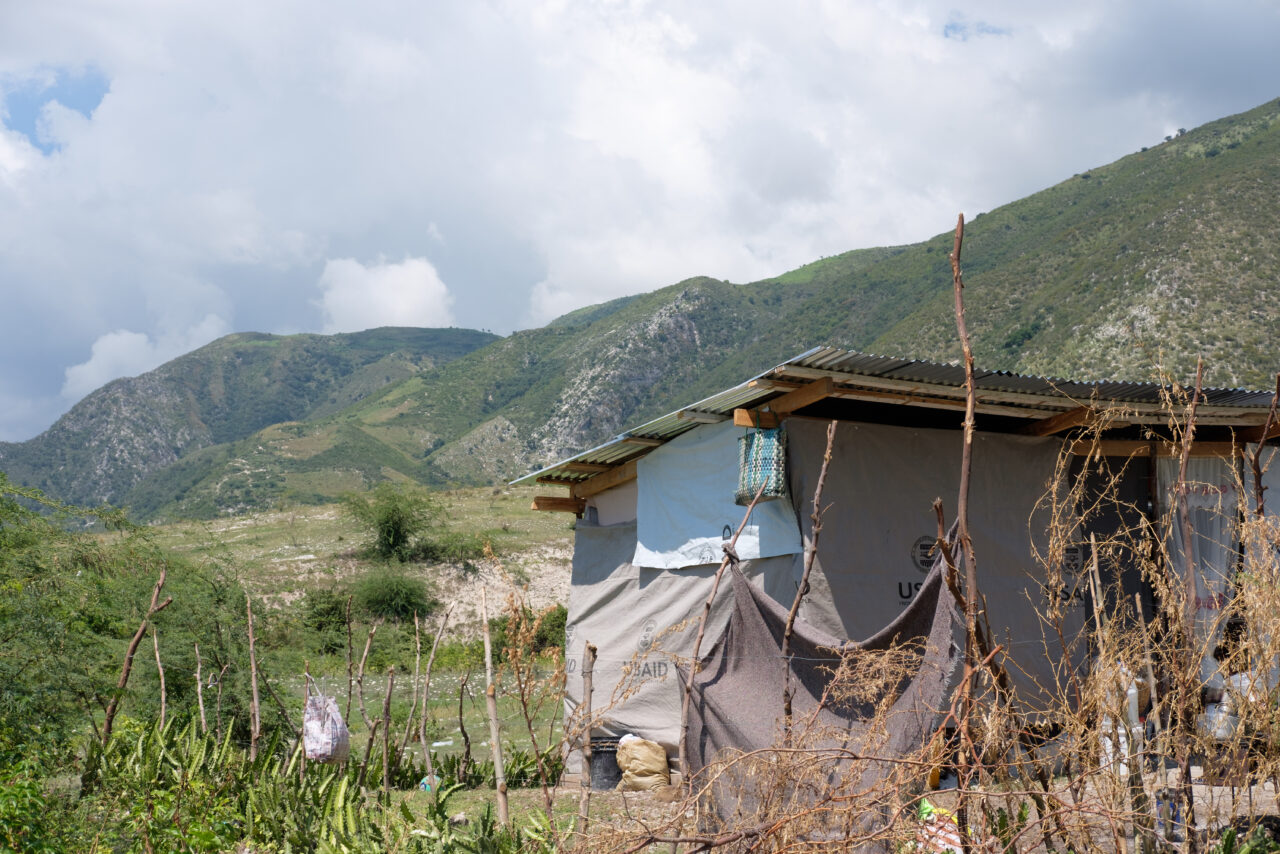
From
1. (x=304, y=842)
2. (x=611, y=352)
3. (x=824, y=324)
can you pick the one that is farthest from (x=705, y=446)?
(x=611, y=352)

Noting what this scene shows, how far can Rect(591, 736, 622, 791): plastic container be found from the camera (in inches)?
325

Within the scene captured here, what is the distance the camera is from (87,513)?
987 centimetres

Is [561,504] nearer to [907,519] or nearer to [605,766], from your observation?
[605,766]

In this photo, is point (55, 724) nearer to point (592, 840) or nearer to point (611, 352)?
point (592, 840)

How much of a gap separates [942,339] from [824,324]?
2516cm

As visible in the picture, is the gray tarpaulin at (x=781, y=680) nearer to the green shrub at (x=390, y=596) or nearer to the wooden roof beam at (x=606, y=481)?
the wooden roof beam at (x=606, y=481)

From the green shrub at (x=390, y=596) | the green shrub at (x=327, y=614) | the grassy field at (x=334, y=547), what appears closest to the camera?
the green shrub at (x=327, y=614)

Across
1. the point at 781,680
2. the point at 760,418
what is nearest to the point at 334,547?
the point at 760,418

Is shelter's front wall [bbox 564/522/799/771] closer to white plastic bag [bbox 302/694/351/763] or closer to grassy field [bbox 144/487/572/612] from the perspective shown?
white plastic bag [bbox 302/694/351/763]

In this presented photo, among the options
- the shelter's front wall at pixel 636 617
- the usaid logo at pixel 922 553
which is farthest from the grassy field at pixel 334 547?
the usaid logo at pixel 922 553

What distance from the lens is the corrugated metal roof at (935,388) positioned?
20.5ft

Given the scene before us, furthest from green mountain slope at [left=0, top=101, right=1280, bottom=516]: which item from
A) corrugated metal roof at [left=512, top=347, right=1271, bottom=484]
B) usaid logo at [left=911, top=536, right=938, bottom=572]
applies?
usaid logo at [left=911, top=536, right=938, bottom=572]

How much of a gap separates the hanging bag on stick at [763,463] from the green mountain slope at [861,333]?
11.3 feet

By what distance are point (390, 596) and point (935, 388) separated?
20350mm
